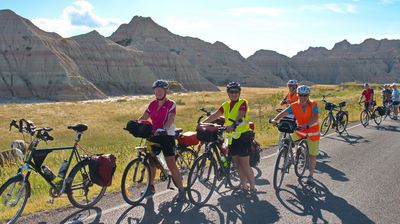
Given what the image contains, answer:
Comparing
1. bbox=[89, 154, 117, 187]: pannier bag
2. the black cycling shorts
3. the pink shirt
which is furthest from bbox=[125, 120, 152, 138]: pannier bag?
the black cycling shorts

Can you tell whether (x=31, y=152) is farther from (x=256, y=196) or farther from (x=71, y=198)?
(x=256, y=196)

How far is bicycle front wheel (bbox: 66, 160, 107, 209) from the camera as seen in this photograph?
644cm

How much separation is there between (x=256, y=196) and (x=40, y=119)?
33.3m

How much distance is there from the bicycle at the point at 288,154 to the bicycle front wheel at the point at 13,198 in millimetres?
4493

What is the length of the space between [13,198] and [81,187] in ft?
3.49

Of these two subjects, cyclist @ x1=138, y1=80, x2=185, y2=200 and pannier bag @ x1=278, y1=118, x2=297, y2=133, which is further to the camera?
pannier bag @ x1=278, y1=118, x2=297, y2=133

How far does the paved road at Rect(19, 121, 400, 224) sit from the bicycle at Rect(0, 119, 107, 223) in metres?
0.23

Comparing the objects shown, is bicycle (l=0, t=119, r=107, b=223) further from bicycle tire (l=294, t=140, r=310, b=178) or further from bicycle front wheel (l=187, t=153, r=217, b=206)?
bicycle tire (l=294, t=140, r=310, b=178)

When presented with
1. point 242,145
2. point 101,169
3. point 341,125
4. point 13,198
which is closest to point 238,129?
point 242,145

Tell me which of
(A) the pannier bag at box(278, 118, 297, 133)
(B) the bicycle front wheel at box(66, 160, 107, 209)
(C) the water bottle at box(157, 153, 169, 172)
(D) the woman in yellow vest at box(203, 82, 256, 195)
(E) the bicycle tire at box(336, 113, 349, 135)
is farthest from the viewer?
(E) the bicycle tire at box(336, 113, 349, 135)

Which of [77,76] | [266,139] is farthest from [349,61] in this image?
[266,139]

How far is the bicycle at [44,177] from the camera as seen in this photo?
19.0 ft

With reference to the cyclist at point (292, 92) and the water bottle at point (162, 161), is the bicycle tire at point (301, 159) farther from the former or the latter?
the cyclist at point (292, 92)

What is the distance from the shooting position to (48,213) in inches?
250
